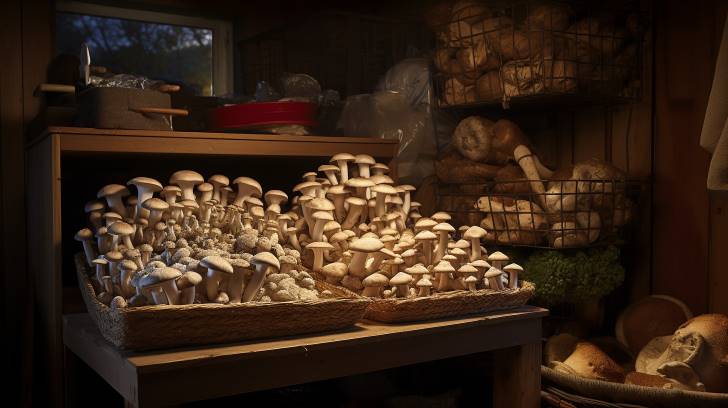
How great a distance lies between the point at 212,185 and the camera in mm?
2094

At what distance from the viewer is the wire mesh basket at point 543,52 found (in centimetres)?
219

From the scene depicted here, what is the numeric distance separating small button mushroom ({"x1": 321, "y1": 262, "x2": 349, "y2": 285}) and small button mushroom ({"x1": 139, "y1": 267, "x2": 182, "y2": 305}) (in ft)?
1.69

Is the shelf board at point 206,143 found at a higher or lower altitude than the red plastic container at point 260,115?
lower

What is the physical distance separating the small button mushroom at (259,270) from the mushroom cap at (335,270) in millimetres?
292

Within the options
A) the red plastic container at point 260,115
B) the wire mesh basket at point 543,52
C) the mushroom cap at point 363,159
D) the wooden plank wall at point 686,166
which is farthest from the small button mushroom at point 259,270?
the wooden plank wall at point 686,166

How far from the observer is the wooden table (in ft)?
4.27

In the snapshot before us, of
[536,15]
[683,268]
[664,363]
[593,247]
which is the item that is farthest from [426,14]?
[664,363]

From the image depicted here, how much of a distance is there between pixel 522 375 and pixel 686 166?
988mm

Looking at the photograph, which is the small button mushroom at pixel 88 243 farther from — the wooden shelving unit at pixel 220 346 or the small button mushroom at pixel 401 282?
the small button mushroom at pixel 401 282

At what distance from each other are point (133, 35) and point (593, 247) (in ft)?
7.64

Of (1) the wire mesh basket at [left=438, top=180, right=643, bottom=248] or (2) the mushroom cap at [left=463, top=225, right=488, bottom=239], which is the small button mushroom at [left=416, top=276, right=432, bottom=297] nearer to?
(2) the mushroom cap at [left=463, top=225, right=488, bottom=239]

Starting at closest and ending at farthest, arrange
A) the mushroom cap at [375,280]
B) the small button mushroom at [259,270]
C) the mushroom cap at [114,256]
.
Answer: the small button mushroom at [259,270], the mushroom cap at [114,256], the mushroom cap at [375,280]

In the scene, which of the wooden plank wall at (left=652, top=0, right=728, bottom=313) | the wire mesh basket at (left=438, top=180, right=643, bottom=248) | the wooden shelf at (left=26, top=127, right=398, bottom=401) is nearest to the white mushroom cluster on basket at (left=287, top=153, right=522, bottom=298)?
the wooden shelf at (left=26, top=127, right=398, bottom=401)

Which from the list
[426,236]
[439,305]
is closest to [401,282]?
[439,305]
